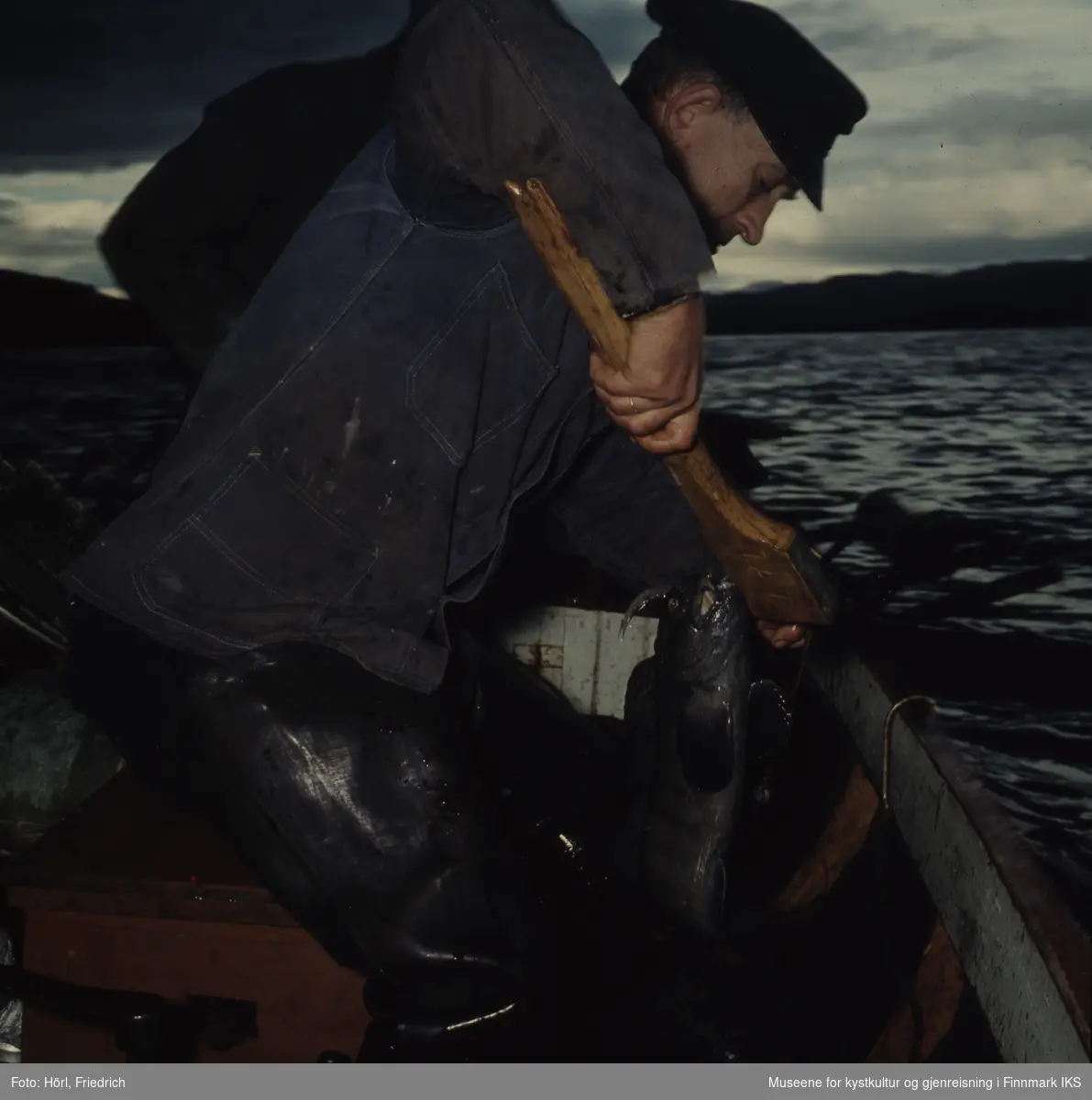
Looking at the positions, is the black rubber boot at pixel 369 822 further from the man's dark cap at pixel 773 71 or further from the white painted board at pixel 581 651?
the white painted board at pixel 581 651

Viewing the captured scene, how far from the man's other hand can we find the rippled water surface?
362 cm

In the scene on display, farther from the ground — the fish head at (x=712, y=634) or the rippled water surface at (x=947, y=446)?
the fish head at (x=712, y=634)

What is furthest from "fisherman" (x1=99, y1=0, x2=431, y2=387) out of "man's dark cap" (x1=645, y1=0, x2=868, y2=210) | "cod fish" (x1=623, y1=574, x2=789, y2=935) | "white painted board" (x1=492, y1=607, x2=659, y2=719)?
"white painted board" (x1=492, y1=607, x2=659, y2=719)

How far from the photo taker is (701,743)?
2902mm

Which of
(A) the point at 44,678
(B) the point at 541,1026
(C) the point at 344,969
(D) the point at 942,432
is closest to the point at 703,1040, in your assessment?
(B) the point at 541,1026

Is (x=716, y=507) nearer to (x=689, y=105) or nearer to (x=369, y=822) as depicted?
(x=689, y=105)


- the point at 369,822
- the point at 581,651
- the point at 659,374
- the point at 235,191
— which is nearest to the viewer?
the point at 659,374

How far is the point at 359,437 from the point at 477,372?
0.25m

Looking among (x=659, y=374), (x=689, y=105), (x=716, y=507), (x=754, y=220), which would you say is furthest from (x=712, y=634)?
(x=689, y=105)

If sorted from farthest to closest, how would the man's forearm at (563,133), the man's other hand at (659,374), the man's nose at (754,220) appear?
the man's nose at (754,220) < the man's other hand at (659,374) < the man's forearm at (563,133)

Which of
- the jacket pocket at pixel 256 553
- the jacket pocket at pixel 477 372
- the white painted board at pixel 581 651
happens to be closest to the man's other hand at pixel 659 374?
the jacket pocket at pixel 477 372

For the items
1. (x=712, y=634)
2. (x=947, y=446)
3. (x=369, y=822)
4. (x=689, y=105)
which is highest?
(x=689, y=105)

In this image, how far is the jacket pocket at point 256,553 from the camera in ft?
6.68

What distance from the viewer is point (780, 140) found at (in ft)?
7.18
